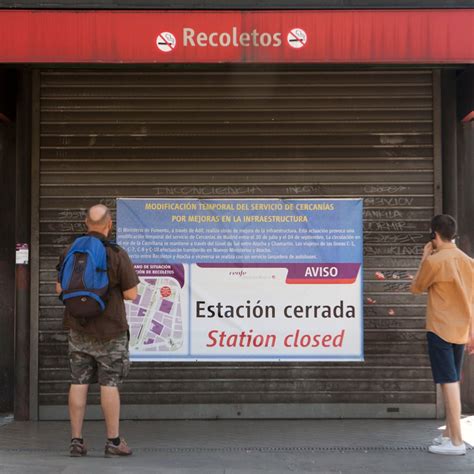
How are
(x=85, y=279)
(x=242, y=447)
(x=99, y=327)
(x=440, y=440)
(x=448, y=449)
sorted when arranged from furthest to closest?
(x=242, y=447) → (x=440, y=440) → (x=448, y=449) → (x=99, y=327) → (x=85, y=279)

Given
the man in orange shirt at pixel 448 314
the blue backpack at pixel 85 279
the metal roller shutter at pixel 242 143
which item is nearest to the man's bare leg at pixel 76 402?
the blue backpack at pixel 85 279

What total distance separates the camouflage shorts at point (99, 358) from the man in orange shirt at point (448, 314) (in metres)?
2.41

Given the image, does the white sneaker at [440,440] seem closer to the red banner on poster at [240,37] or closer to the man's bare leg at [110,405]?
the man's bare leg at [110,405]

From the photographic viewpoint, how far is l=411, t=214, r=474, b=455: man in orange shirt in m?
5.55

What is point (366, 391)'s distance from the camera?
22.5 ft

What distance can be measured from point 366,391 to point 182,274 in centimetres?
207

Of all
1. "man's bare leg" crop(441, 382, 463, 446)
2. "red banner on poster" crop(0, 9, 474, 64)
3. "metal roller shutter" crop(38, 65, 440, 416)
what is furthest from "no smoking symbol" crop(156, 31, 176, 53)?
"man's bare leg" crop(441, 382, 463, 446)

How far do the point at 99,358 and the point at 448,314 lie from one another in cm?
269

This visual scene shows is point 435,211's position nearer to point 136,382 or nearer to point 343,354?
point 343,354

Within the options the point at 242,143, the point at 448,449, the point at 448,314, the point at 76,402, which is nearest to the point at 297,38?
the point at 242,143

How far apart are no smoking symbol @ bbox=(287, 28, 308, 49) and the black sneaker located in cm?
354

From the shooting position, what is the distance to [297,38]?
A: 229 inches

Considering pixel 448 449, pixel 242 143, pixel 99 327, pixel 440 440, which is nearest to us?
pixel 99 327

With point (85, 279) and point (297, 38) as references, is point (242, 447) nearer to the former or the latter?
point (85, 279)
